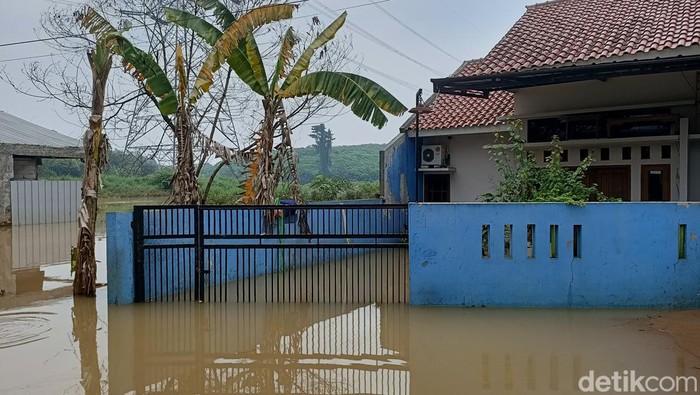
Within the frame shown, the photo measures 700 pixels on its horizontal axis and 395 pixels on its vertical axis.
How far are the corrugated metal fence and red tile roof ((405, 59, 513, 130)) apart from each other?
14.7 metres

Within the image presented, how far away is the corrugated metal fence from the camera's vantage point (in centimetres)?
2083

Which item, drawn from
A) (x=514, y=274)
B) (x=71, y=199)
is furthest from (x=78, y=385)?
(x=71, y=199)

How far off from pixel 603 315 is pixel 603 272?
670mm

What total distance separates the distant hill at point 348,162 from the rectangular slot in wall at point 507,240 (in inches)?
1355

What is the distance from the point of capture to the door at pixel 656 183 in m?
10.8

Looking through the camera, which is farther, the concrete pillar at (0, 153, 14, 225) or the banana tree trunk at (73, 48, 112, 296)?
the concrete pillar at (0, 153, 14, 225)

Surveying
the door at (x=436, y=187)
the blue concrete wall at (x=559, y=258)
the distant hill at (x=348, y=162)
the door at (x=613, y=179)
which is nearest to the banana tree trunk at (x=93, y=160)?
the blue concrete wall at (x=559, y=258)

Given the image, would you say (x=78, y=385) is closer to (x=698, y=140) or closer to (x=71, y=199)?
(x=698, y=140)

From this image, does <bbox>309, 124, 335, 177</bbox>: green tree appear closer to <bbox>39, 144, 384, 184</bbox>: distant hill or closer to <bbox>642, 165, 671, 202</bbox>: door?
<bbox>39, 144, 384, 184</bbox>: distant hill

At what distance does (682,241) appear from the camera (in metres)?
7.77

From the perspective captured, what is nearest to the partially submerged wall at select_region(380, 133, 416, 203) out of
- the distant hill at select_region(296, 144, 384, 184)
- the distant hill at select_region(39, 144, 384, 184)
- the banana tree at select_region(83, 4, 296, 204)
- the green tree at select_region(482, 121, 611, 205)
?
the green tree at select_region(482, 121, 611, 205)

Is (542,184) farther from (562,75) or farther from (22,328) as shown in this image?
(22,328)

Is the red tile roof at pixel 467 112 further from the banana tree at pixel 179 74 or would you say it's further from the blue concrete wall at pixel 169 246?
the banana tree at pixel 179 74

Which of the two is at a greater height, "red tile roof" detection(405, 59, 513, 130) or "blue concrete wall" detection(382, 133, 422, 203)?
"red tile roof" detection(405, 59, 513, 130)
